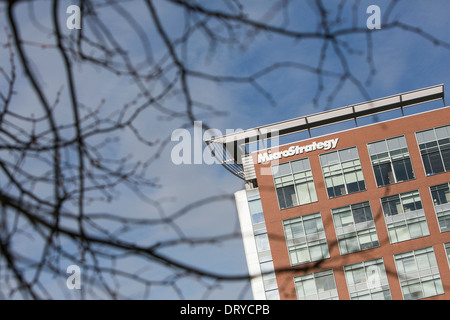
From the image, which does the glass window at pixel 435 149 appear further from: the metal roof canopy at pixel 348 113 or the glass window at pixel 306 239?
the glass window at pixel 306 239

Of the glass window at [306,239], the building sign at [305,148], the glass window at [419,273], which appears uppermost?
the building sign at [305,148]

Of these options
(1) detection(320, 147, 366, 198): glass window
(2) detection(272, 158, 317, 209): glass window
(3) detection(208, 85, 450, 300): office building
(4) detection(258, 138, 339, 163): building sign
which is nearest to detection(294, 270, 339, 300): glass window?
(3) detection(208, 85, 450, 300): office building

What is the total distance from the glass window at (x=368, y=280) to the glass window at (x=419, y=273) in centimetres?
100

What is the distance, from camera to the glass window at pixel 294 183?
32.4 m

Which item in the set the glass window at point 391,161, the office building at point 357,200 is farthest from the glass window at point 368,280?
the glass window at point 391,161

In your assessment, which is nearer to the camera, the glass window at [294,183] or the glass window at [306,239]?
the glass window at [306,239]

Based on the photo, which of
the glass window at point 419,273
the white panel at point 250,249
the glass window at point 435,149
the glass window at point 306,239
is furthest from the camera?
the white panel at point 250,249

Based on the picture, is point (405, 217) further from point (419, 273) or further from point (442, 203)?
point (419, 273)

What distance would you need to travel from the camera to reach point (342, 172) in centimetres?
3241

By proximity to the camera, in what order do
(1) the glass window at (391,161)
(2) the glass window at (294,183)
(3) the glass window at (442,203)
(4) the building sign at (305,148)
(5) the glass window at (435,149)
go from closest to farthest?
(3) the glass window at (442,203) < (5) the glass window at (435,149) < (1) the glass window at (391,161) < (2) the glass window at (294,183) < (4) the building sign at (305,148)

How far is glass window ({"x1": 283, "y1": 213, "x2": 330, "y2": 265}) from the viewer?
31234 millimetres

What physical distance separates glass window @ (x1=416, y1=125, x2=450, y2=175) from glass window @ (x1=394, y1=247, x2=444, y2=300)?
5.10 m

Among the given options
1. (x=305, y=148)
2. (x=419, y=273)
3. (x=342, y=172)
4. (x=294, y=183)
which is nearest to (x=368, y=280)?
(x=419, y=273)

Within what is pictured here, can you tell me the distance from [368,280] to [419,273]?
2.96m
